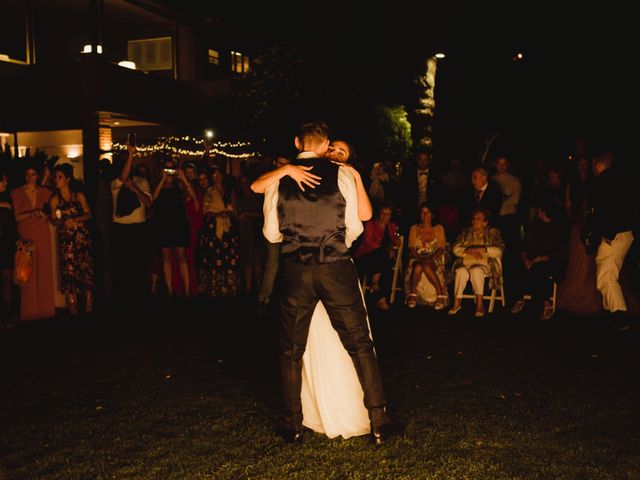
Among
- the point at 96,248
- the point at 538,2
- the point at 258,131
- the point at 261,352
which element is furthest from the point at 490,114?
the point at 261,352

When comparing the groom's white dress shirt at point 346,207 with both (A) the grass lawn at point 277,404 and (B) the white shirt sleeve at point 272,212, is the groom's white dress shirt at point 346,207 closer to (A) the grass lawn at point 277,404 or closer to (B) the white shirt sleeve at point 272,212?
(B) the white shirt sleeve at point 272,212

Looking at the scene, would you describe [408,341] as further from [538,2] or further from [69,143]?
[69,143]

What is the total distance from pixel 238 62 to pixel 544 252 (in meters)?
22.3

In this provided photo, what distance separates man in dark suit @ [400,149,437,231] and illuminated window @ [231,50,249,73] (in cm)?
1922

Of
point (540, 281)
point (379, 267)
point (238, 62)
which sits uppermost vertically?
point (238, 62)

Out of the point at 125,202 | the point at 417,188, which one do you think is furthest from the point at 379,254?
the point at 125,202

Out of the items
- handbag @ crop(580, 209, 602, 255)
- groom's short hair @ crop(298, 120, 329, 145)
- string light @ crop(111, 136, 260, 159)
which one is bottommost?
handbag @ crop(580, 209, 602, 255)

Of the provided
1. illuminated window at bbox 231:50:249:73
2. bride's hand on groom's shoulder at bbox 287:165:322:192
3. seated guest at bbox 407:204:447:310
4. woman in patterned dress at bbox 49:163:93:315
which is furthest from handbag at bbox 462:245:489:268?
illuminated window at bbox 231:50:249:73

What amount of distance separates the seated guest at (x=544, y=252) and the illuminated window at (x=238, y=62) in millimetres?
21385

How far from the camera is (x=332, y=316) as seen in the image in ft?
15.0

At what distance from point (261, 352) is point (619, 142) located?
48.5 ft

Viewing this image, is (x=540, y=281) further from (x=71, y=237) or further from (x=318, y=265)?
(x=71, y=237)

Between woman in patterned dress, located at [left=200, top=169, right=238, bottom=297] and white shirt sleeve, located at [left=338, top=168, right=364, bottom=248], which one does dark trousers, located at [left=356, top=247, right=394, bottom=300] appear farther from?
white shirt sleeve, located at [left=338, top=168, right=364, bottom=248]

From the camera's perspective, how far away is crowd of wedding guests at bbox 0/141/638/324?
8.52m
